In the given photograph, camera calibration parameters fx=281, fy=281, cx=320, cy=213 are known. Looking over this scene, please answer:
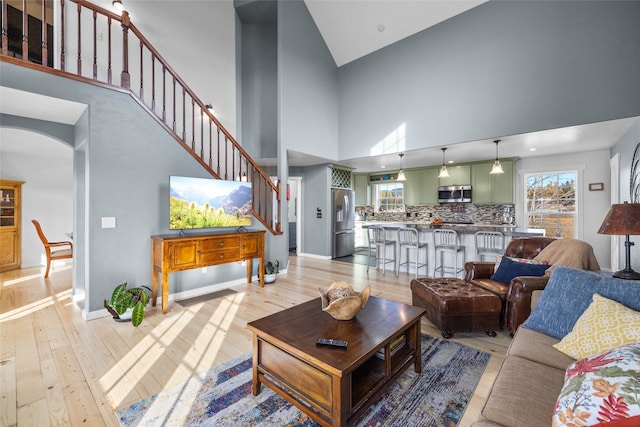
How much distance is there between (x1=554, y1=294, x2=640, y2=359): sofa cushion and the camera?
134 cm

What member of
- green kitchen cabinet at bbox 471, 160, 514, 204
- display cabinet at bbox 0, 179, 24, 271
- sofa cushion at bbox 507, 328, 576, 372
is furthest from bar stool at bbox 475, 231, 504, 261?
display cabinet at bbox 0, 179, 24, 271

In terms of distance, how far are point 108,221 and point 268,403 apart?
2.79m

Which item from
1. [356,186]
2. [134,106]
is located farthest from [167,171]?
[356,186]

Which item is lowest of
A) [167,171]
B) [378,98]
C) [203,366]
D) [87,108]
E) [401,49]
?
[203,366]

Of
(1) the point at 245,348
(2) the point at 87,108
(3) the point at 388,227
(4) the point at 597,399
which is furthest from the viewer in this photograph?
(3) the point at 388,227

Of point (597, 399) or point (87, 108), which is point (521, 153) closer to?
point (597, 399)

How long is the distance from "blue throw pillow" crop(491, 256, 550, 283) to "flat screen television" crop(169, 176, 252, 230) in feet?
11.2

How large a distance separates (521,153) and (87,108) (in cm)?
733

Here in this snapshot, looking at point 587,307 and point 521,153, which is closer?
point 587,307

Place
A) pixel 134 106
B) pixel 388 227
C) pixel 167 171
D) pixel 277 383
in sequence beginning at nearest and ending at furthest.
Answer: pixel 277 383, pixel 134 106, pixel 167 171, pixel 388 227

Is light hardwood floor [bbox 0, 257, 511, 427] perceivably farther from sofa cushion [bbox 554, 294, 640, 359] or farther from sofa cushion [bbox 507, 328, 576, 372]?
sofa cushion [bbox 554, 294, 640, 359]

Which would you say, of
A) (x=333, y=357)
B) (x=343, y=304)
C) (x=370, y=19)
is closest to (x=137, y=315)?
(x=343, y=304)

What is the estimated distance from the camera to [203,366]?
2242 mm

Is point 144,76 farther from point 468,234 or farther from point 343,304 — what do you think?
point 468,234
